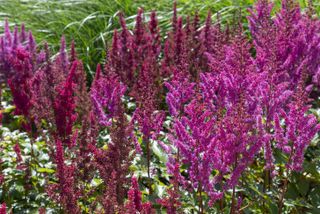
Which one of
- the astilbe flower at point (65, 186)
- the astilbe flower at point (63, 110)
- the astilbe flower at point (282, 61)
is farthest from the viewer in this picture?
the astilbe flower at point (63, 110)

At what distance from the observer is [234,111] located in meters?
2.73

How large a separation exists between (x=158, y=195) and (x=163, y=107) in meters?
2.29

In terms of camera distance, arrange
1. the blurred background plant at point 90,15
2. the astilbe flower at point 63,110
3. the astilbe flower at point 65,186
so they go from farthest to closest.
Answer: the blurred background plant at point 90,15, the astilbe flower at point 63,110, the astilbe flower at point 65,186

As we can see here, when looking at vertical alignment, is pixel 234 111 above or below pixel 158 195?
above

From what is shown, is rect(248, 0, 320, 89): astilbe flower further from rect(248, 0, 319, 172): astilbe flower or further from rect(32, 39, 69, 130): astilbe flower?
rect(32, 39, 69, 130): astilbe flower

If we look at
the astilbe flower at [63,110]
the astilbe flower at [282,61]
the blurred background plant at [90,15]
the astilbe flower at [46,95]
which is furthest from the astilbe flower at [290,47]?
the blurred background plant at [90,15]

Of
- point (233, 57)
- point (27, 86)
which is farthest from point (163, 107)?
point (233, 57)

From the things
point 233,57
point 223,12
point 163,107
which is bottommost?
point 163,107

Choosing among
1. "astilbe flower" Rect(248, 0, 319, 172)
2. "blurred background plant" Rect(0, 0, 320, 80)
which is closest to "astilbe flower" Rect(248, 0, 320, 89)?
"astilbe flower" Rect(248, 0, 319, 172)

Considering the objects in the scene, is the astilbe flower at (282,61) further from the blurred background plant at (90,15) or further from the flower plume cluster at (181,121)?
the blurred background plant at (90,15)

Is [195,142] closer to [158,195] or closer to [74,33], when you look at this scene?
[158,195]

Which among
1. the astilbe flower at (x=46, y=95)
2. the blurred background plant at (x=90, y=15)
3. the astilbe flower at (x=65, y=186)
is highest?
the astilbe flower at (x=65, y=186)

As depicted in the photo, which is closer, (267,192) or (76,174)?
(76,174)

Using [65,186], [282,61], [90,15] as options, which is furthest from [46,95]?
[90,15]
